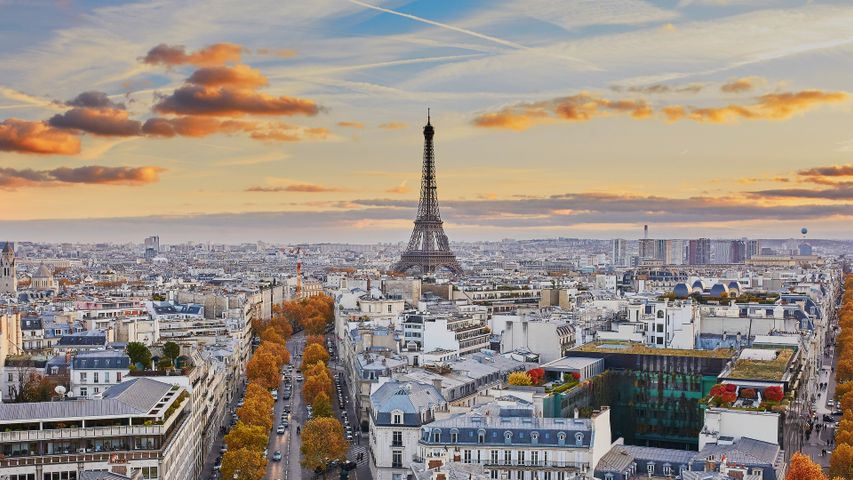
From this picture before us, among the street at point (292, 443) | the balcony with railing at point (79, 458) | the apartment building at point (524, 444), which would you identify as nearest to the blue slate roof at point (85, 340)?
the street at point (292, 443)

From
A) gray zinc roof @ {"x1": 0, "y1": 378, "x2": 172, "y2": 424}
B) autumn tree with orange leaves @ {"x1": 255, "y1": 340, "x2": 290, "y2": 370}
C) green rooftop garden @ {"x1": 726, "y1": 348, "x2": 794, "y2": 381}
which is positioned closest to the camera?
gray zinc roof @ {"x1": 0, "y1": 378, "x2": 172, "y2": 424}

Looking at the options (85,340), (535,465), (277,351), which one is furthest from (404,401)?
(277,351)

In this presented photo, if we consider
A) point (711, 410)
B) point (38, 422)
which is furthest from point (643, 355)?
point (38, 422)

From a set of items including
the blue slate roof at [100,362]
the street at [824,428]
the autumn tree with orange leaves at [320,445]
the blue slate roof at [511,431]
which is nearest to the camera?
the blue slate roof at [511,431]

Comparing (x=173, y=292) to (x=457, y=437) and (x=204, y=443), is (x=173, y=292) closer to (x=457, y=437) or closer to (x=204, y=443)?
(x=204, y=443)

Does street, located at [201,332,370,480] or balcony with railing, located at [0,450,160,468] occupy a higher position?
balcony with railing, located at [0,450,160,468]

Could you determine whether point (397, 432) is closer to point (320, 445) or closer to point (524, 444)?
point (320, 445)

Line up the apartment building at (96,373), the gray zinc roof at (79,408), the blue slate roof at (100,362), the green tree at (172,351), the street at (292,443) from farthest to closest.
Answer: the green tree at (172,351) → the street at (292,443) → the blue slate roof at (100,362) → the apartment building at (96,373) → the gray zinc roof at (79,408)

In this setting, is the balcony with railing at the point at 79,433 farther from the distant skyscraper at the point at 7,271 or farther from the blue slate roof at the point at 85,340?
the distant skyscraper at the point at 7,271

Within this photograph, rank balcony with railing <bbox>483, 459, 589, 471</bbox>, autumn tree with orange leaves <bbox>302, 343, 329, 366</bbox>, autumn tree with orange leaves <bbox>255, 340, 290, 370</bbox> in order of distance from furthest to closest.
Answer: autumn tree with orange leaves <bbox>255, 340, 290, 370</bbox>
autumn tree with orange leaves <bbox>302, 343, 329, 366</bbox>
balcony with railing <bbox>483, 459, 589, 471</bbox>

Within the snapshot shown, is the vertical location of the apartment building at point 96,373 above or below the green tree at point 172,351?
below

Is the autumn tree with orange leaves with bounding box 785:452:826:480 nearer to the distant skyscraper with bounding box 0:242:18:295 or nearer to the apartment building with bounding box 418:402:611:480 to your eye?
the apartment building with bounding box 418:402:611:480

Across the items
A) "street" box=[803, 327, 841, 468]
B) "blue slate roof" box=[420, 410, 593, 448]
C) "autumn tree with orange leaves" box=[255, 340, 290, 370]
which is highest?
"blue slate roof" box=[420, 410, 593, 448]

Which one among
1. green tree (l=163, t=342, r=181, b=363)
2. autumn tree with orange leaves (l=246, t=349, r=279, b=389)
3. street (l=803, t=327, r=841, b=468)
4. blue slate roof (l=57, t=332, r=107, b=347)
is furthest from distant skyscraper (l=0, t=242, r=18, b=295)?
street (l=803, t=327, r=841, b=468)
